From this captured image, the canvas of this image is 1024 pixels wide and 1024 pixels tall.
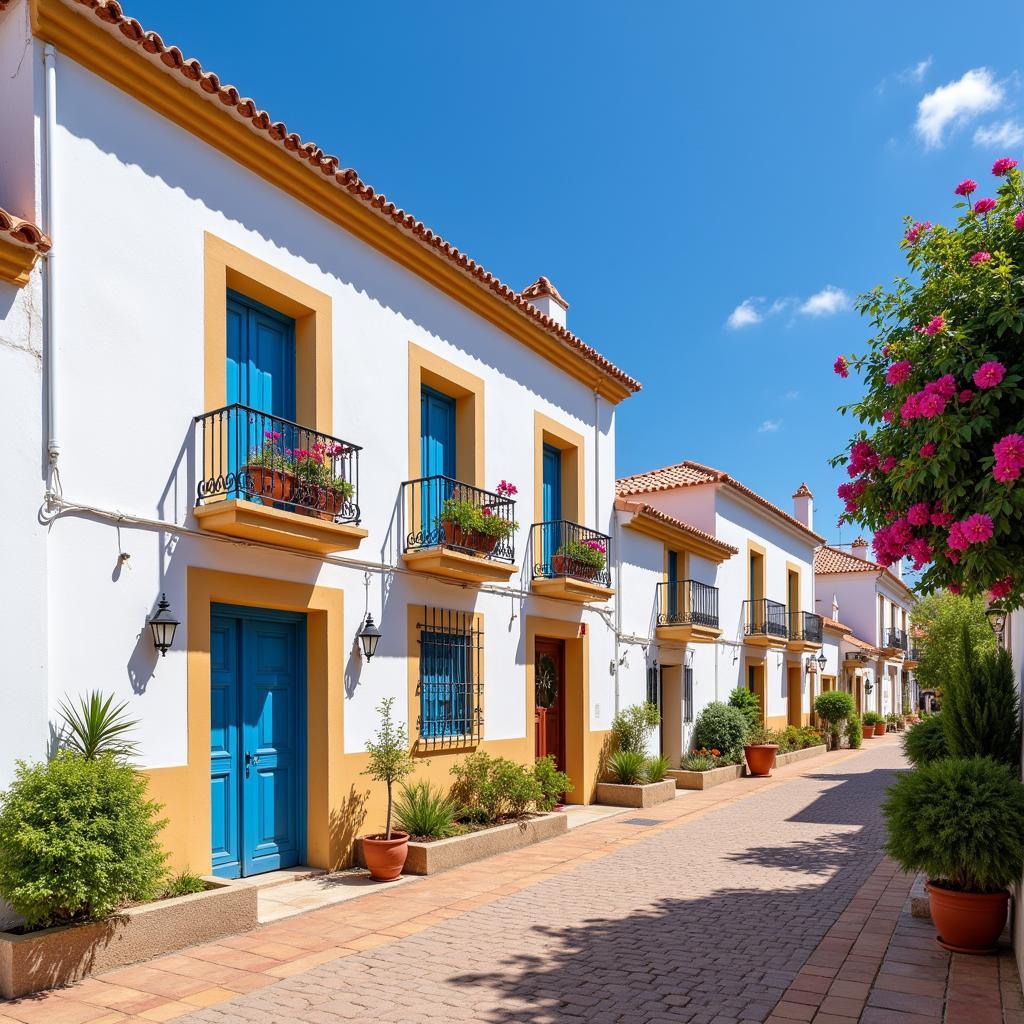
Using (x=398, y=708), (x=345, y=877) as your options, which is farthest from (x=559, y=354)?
(x=345, y=877)

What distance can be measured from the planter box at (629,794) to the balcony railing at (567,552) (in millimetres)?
2974

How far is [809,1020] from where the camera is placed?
517 cm

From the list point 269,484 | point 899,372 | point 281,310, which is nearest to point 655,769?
point 269,484

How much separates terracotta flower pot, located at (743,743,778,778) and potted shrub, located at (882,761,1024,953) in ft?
40.1

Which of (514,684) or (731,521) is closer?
(514,684)

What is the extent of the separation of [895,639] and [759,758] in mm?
23599

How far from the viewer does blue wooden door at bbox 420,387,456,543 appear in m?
10.5

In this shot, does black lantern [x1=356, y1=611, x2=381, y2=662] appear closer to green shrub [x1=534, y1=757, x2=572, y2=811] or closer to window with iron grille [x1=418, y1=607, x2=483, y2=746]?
window with iron grille [x1=418, y1=607, x2=483, y2=746]

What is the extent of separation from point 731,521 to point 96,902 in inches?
694

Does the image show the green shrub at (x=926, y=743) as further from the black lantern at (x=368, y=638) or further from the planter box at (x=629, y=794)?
the black lantern at (x=368, y=638)

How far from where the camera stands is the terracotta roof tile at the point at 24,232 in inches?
239

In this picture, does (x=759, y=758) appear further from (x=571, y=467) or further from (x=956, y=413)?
(x=956, y=413)

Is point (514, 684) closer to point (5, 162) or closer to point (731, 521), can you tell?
point (5, 162)

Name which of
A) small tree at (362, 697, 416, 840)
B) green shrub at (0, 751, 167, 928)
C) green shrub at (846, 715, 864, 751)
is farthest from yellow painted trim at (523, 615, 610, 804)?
green shrub at (846, 715, 864, 751)
